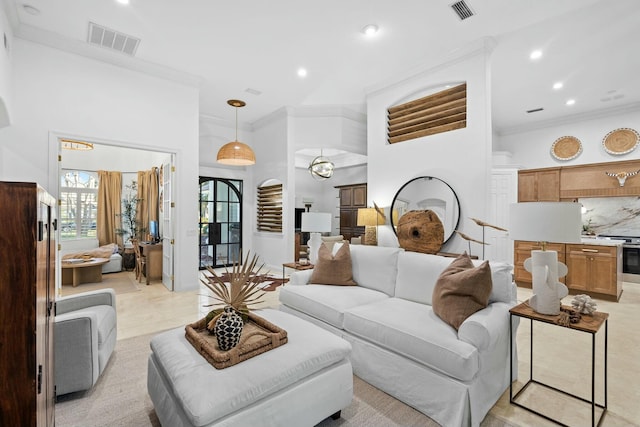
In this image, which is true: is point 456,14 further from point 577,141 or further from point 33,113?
point 33,113

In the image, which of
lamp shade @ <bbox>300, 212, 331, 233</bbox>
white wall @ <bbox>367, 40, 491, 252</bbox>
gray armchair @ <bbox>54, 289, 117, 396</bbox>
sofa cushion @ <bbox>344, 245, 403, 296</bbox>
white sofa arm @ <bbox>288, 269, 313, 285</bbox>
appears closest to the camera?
gray armchair @ <bbox>54, 289, 117, 396</bbox>

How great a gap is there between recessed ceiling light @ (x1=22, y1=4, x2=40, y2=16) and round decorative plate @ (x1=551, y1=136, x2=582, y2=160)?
8357 millimetres

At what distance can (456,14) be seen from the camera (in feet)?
10.8

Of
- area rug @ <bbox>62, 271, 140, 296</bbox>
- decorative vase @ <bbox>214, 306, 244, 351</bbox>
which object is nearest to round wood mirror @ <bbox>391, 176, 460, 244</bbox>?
decorative vase @ <bbox>214, 306, 244, 351</bbox>

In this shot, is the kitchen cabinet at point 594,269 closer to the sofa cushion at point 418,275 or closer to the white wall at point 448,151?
the white wall at point 448,151

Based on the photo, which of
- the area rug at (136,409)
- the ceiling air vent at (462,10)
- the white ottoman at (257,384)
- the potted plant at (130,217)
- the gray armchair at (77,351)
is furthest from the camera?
the potted plant at (130,217)

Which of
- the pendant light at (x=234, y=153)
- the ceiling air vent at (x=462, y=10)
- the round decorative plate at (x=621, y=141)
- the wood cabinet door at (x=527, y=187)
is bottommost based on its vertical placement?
the wood cabinet door at (x=527, y=187)

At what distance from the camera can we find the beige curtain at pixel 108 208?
7371 millimetres

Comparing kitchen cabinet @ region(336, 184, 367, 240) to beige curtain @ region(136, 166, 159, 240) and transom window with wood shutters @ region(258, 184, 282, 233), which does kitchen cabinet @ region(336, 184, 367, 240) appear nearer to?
transom window with wood shutters @ region(258, 184, 282, 233)

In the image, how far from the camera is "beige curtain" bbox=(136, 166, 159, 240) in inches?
273


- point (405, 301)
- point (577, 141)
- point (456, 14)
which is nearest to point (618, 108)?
point (577, 141)

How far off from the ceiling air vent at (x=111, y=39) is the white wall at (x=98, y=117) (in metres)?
0.36

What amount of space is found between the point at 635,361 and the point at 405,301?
2056mm

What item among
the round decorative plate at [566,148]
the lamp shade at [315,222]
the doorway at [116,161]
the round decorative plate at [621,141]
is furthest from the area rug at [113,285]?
the round decorative plate at [621,141]
